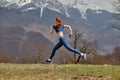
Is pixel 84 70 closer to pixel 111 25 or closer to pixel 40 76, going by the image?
pixel 40 76

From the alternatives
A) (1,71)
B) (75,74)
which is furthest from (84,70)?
(1,71)

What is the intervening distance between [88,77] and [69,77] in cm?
83

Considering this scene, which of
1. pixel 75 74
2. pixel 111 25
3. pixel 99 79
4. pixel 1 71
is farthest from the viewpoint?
pixel 111 25

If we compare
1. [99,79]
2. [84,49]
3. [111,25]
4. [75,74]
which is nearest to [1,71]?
[75,74]

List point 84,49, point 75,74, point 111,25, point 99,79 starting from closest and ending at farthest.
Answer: point 99,79
point 75,74
point 111,25
point 84,49

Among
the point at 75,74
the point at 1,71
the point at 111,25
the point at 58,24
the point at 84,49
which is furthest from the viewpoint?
the point at 84,49

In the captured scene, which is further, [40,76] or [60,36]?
[60,36]

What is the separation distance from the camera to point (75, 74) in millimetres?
18125

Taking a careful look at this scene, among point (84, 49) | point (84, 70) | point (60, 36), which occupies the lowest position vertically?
point (84, 49)

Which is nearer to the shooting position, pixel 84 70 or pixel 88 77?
pixel 88 77

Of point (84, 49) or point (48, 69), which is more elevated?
point (48, 69)

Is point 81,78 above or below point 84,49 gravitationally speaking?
above

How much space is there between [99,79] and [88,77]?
2.23 ft

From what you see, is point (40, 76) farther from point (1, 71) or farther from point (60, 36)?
point (60, 36)
